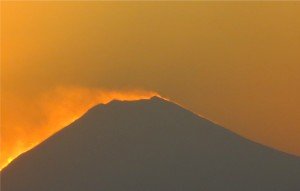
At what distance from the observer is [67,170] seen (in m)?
48.6

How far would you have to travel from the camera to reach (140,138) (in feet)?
174

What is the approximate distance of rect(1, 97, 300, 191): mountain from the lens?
46031mm

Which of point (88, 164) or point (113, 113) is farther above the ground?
point (113, 113)

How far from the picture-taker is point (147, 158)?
50.8m

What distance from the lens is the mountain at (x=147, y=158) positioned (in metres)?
46.0

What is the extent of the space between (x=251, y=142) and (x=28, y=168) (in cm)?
1833

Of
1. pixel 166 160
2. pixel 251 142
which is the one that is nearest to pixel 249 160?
pixel 251 142

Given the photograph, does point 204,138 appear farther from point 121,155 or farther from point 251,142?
point 121,155

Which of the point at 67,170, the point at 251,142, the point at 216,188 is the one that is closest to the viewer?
the point at 216,188

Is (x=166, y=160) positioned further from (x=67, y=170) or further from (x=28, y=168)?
(x=28, y=168)

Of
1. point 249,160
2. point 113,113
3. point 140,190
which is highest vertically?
point 113,113

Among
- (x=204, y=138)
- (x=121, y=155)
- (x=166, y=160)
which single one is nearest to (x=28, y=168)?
(x=121, y=155)

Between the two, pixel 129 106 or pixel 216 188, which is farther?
pixel 129 106

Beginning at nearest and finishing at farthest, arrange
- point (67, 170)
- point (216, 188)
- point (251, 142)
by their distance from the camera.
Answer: point (216, 188) < point (67, 170) < point (251, 142)
